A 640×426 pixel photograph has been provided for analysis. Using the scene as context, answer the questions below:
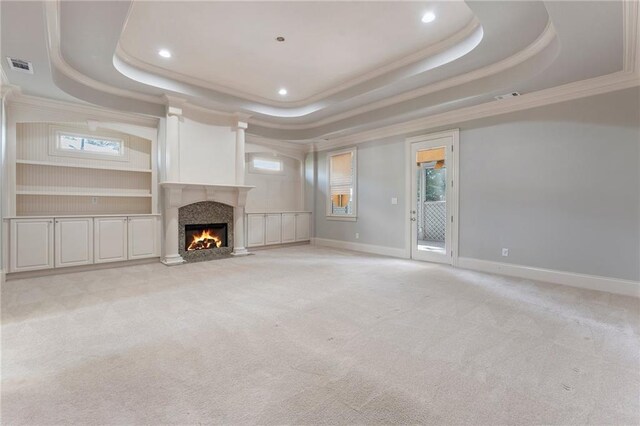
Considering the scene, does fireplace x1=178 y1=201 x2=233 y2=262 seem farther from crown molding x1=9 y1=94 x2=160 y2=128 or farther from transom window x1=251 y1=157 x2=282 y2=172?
crown molding x1=9 y1=94 x2=160 y2=128

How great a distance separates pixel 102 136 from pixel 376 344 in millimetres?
5921

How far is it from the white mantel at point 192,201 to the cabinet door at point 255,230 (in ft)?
1.29

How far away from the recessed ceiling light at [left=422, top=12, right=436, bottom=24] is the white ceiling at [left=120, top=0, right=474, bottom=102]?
0.06 meters

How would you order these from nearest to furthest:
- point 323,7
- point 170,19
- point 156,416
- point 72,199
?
point 156,416 → point 323,7 → point 170,19 → point 72,199

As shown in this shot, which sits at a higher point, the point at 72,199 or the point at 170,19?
the point at 170,19

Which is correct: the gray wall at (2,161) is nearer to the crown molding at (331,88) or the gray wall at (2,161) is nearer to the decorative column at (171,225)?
the crown molding at (331,88)

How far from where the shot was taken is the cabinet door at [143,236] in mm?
5344

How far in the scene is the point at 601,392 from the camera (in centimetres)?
181

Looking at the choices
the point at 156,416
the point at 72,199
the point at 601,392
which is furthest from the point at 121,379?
the point at 72,199

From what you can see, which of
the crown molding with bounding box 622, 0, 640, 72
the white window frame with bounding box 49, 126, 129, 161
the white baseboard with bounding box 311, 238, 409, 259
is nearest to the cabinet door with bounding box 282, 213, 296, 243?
the white baseboard with bounding box 311, 238, 409, 259

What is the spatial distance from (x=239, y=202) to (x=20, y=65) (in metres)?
3.84

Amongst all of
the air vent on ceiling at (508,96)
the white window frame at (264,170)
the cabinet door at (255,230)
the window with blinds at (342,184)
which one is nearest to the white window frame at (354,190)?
the window with blinds at (342,184)

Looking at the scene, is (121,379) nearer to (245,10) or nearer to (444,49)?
(245,10)

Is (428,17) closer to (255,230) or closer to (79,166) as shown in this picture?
(255,230)
